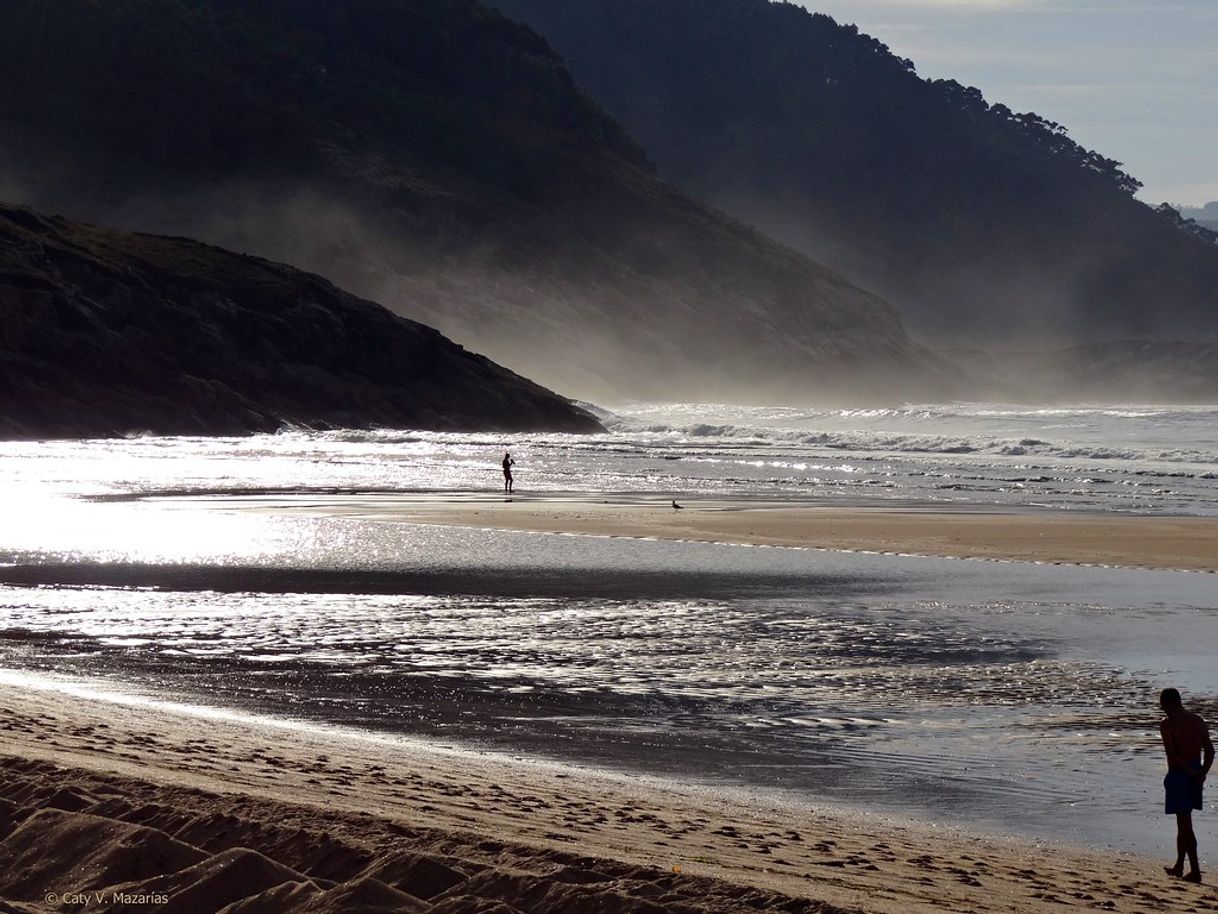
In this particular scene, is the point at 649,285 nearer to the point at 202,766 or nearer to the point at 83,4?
the point at 83,4

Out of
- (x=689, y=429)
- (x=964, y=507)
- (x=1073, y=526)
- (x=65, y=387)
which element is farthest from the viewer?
(x=689, y=429)

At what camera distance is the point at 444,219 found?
572 ft

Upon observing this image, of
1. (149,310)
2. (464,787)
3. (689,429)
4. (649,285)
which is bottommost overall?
(464,787)

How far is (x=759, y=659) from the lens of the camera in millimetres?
15984

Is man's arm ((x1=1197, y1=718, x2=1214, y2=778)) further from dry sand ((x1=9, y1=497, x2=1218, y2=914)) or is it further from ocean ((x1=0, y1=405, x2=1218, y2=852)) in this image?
ocean ((x1=0, y1=405, x2=1218, y2=852))

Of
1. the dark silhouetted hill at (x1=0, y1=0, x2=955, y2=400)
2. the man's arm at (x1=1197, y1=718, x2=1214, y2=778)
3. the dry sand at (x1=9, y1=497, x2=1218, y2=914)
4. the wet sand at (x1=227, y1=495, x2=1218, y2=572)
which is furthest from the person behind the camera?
the dark silhouetted hill at (x1=0, y1=0, x2=955, y2=400)

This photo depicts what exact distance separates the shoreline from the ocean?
1250 millimetres

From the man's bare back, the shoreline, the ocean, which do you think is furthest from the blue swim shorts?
the shoreline

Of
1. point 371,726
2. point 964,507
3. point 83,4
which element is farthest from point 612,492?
point 83,4

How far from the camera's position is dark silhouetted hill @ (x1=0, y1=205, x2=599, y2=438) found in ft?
265

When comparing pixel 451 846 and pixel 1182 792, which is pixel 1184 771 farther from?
pixel 451 846

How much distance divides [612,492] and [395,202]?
138181mm

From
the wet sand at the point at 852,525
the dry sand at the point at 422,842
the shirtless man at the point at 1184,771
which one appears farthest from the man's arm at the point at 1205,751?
the wet sand at the point at 852,525

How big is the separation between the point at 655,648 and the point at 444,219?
16126cm
